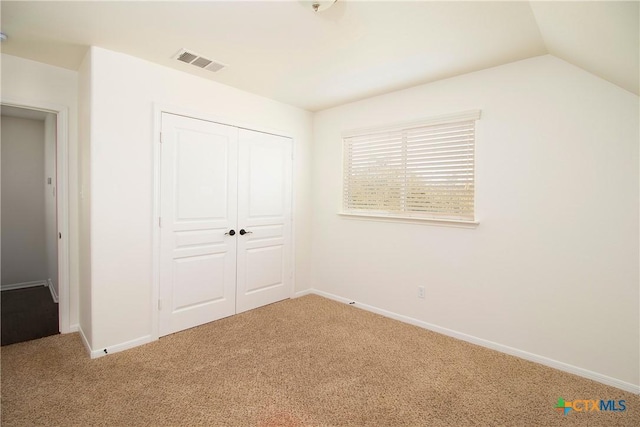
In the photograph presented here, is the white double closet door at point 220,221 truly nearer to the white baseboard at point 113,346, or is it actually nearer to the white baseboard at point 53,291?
the white baseboard at point 113,346

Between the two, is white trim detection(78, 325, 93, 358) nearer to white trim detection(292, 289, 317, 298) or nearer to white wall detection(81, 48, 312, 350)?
white wall detection(81, 48, 312, 350)

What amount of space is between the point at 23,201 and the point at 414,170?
5.29 m

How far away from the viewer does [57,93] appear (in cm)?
278

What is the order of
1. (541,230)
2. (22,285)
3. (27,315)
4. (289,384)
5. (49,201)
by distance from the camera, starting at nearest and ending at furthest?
(289,384)
(541,230)
(27,315)
(49,201)
(22,285)

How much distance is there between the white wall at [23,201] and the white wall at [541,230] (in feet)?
16.1

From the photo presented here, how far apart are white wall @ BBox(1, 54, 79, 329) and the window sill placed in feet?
9.13

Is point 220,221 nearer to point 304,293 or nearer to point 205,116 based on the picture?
point 205,116

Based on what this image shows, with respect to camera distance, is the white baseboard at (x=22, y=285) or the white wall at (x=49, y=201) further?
the white baseboard at (x=22, y=285)

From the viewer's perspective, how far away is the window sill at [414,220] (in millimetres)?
2865

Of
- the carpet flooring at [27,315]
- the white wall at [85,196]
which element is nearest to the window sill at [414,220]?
the white wall at [85,196]

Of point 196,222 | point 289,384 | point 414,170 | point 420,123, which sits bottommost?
point 289,384

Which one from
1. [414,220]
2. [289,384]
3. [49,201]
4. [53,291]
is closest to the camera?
[289,384]

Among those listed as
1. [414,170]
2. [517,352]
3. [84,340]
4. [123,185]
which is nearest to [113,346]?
[84,340]

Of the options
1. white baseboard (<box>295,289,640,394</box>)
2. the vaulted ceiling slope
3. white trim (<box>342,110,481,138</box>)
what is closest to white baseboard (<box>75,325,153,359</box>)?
white baseboard (<box>295,289,640,394</box>)
